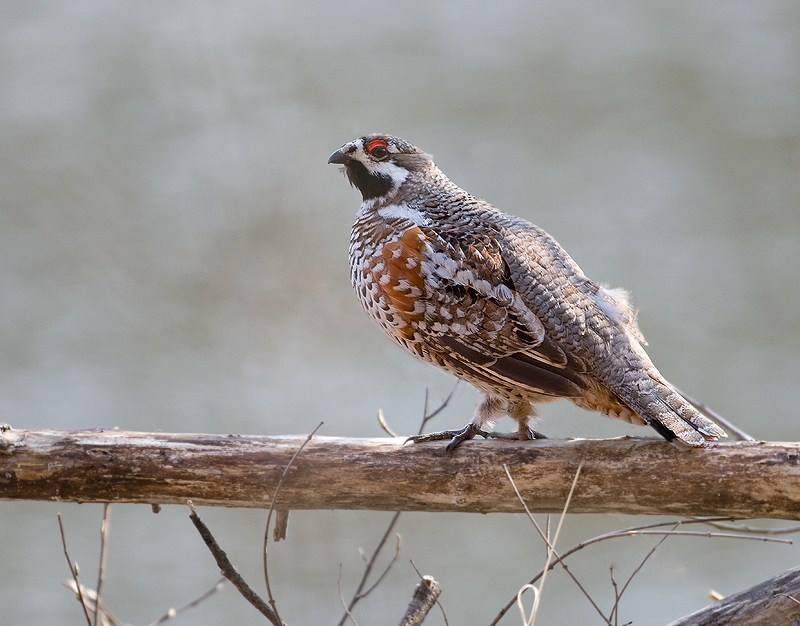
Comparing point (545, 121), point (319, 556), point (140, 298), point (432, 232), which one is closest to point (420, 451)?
point (432, 232)

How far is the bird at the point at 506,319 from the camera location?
2.72m

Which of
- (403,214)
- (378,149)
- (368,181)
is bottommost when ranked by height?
(403,214)

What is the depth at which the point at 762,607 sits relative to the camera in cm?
227

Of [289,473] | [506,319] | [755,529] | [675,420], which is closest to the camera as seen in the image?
[675,420]

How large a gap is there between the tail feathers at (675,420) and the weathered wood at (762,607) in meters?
0.46

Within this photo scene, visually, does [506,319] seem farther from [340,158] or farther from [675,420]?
[340,158]

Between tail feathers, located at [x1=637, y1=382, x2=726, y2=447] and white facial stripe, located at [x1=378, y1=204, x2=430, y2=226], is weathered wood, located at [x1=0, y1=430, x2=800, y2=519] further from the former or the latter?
white facial stripe, located at [x1=378, y1=204, x2=430, y2=226]

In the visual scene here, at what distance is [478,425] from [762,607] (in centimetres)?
118

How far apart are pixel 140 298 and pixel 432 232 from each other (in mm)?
4555

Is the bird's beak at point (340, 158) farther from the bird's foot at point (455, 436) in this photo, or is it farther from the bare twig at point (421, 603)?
the bare twig at point (421, 603)

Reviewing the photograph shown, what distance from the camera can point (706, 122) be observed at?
7156 mm

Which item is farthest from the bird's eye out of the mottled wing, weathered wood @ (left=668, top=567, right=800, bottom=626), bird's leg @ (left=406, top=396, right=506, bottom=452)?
weathered wood @ (left=668, top=567, right=800, bottom=626)

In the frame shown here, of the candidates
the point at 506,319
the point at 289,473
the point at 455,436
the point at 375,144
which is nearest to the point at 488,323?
the point at 506,319

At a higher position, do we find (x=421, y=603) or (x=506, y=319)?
(x=506, y=319)
